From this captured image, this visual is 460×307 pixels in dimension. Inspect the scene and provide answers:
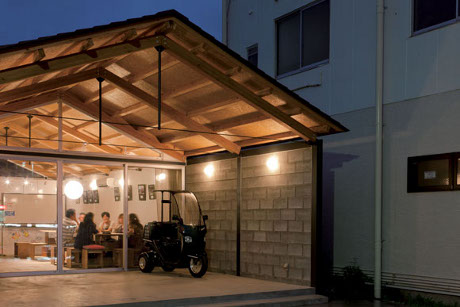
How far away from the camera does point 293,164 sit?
9211mm

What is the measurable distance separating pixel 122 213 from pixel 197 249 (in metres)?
2.27

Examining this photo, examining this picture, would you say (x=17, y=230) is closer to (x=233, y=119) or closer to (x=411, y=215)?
(x=233, y=119)

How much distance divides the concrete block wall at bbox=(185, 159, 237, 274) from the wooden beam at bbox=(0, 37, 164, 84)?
12.3 ft

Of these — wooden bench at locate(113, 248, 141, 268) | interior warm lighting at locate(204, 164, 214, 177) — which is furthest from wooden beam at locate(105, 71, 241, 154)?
wooden bench at locate(113, 248, 141, 268)

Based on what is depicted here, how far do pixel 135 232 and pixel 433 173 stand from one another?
20.2ft

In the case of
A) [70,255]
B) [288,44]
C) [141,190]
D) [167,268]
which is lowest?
[167,268]

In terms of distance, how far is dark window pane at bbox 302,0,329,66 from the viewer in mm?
10789

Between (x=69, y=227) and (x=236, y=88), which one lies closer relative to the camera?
(x=236, y=88)

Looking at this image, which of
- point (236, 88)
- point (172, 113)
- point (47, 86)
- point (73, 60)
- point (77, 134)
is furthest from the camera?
point (77, 134)

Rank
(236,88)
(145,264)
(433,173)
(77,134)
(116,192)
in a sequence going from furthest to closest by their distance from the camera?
1. (116,192)
2. (77,134)
3. (145,264)
4. (433,173)
5. (236,88)

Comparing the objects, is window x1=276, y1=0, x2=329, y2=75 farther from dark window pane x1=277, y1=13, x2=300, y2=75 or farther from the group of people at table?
the group of people at table

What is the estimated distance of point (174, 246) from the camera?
33.6 ft

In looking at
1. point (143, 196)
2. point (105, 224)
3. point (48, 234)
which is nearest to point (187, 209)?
point (143, 196)

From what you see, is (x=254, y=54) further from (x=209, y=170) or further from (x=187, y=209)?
(x=187, y=209)
